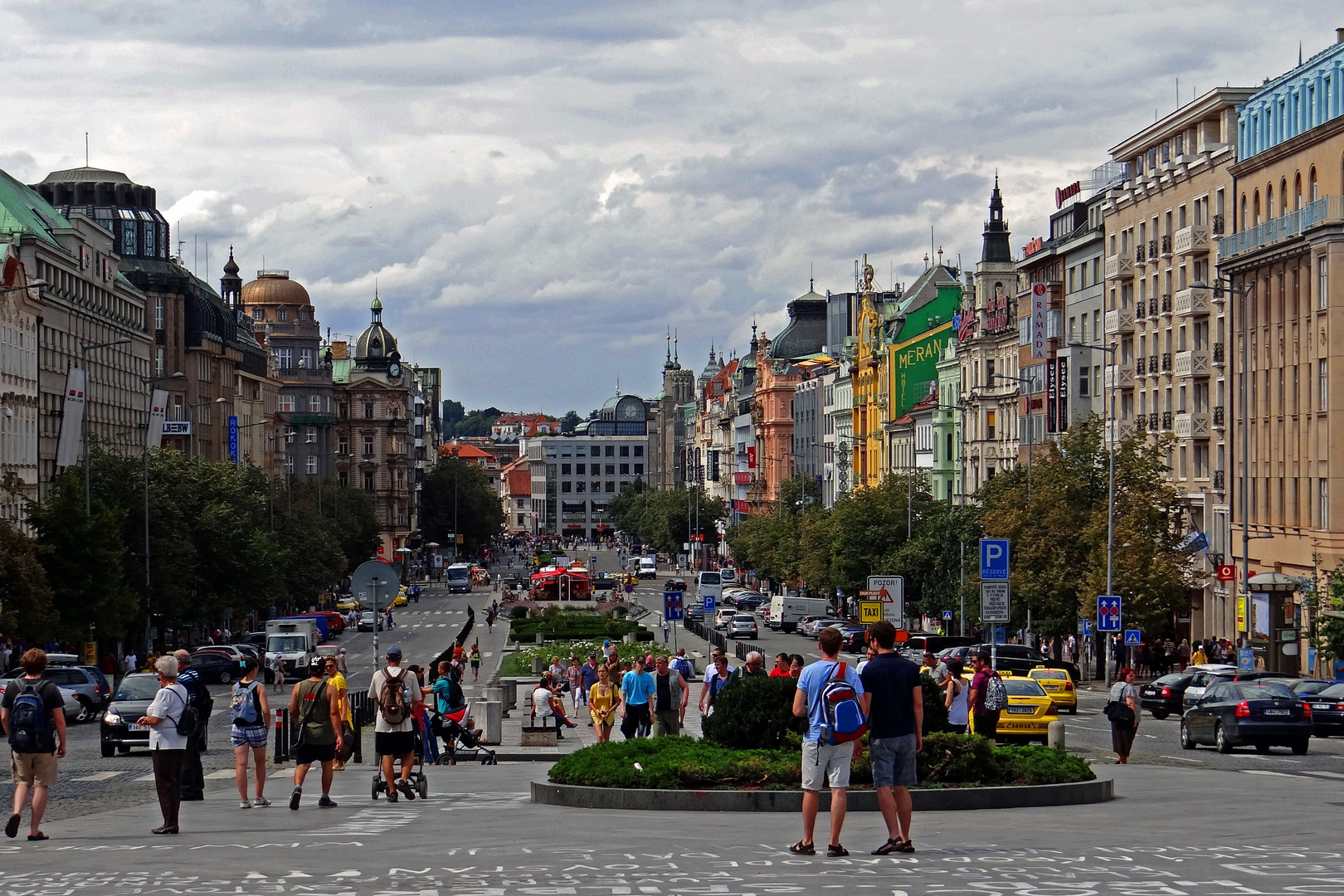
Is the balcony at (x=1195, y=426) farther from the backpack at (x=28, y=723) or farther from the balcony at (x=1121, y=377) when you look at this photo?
the backpack at (x=28, y=723)

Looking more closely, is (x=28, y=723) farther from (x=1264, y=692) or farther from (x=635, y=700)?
(x=1264, y=692)

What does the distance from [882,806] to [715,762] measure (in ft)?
20.2

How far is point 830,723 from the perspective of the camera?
16891mm

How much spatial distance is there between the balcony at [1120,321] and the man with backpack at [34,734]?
2638 inches

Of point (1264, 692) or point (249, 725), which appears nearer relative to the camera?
point (249, 725)

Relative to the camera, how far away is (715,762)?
23.0 meters

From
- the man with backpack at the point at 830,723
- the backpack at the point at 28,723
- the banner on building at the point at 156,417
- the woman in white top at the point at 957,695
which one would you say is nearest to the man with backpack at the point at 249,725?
the backpack at the point at 28,723

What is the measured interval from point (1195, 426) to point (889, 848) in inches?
2352

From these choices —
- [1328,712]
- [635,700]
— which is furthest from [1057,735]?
[1328,712]

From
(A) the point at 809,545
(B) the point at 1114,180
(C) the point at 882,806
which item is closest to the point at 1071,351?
(B) the point at 1114,180

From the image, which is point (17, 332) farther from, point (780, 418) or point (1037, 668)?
point (780, 418)

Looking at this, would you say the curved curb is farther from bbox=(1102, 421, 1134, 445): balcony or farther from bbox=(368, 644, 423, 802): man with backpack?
bbox=(1102, 421, 1134, 445): balcony

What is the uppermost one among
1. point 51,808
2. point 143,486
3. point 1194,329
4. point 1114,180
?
point 1114,180

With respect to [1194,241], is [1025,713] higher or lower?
lower
